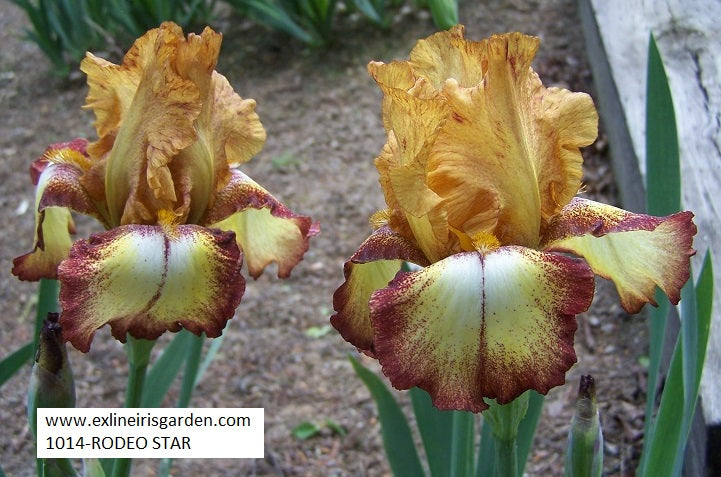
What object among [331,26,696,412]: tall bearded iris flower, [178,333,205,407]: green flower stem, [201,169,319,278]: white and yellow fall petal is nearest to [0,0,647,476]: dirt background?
[178,333,205,407]: green flower stem

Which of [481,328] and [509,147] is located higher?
[509,147]

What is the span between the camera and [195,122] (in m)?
0.92

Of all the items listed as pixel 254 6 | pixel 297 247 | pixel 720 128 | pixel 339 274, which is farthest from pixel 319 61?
pixel 297 247

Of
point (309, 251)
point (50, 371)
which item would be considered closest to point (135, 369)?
point (50, 371)

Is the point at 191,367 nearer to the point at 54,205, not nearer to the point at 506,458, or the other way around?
the point at 54,205

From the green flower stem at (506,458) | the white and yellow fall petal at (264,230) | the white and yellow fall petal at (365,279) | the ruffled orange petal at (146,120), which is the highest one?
the ruffled orange petal at (146,120)

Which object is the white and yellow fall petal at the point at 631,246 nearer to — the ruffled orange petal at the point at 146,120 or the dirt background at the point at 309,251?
the ruffled orange petal at the point at 146,120

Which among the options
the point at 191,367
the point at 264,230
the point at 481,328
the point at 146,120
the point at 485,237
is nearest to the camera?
the point at 481,328

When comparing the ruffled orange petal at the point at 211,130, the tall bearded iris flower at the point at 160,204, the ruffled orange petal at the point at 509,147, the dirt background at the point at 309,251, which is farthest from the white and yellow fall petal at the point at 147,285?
the dirt background at the point at 309,251

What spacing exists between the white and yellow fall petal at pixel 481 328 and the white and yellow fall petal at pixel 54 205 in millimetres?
417

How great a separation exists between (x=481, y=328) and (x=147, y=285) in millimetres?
333

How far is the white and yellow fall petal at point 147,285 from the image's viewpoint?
0.80 m

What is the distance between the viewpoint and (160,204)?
0.91m

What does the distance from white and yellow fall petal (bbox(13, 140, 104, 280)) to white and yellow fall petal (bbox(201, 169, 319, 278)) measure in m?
0.16
